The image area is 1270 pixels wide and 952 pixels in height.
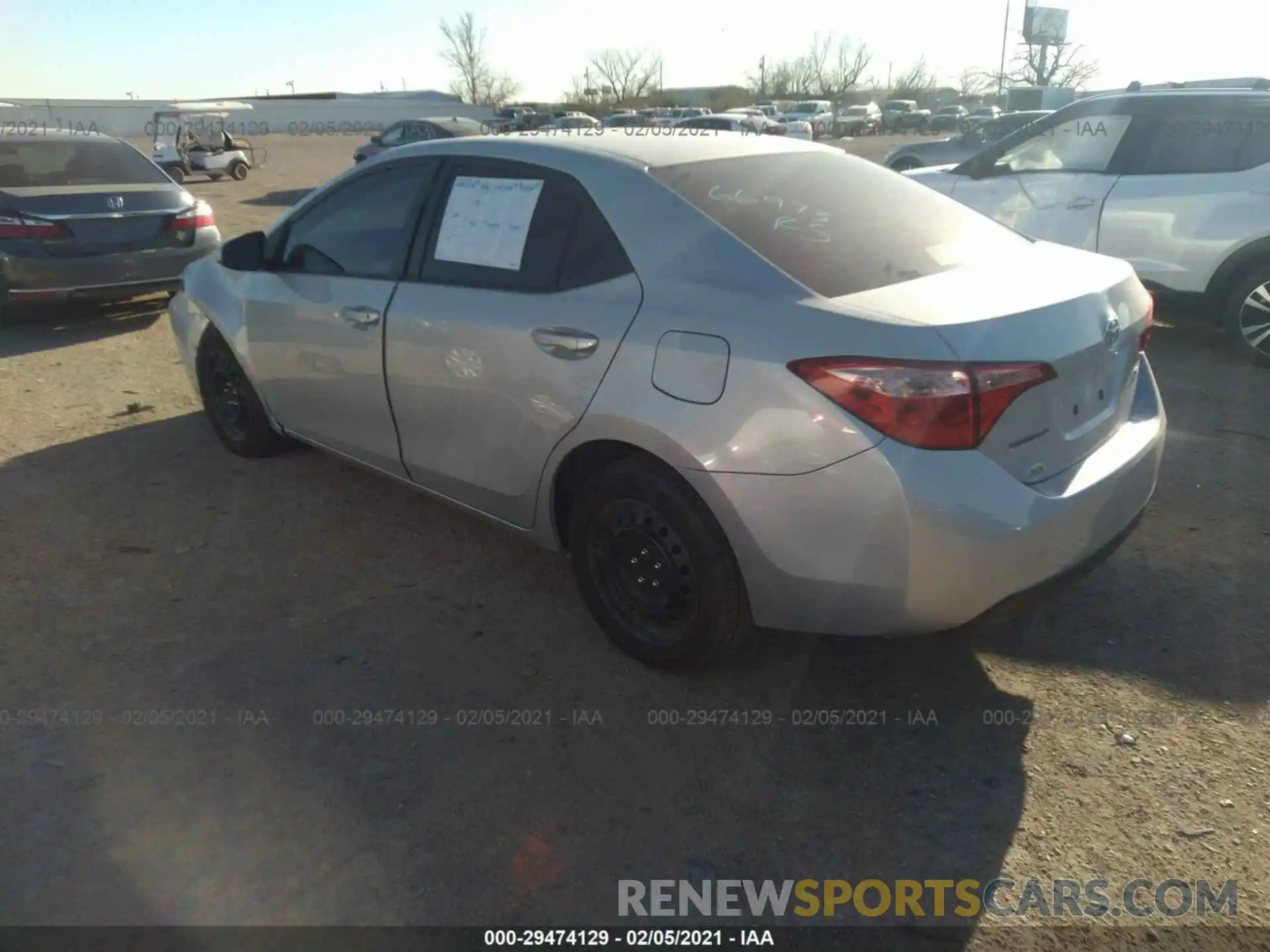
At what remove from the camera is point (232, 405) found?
469cm

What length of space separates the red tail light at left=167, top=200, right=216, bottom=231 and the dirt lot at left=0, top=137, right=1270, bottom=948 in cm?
415

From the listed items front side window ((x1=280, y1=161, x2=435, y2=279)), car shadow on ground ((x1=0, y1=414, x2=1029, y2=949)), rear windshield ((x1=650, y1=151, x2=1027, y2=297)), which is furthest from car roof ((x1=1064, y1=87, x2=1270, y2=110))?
front side window ((x1=280, y1=161, x2=435, y2=279))

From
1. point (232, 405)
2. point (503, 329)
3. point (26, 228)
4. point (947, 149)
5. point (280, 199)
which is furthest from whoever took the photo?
point (280, 199)

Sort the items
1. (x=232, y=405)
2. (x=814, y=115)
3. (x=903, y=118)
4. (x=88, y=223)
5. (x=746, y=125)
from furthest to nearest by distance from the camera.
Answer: (x=903, y=118) → (x=814, y=115) → (x=746, y=125) → (x=88, y=223) → (x=232, y=405)

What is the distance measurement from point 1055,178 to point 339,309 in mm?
5126

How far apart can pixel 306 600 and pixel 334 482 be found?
46.1 inches

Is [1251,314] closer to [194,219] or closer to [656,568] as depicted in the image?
[656,568]

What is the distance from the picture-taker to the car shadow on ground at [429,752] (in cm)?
225

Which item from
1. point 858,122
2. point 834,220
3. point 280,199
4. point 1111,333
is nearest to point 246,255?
point 834,220

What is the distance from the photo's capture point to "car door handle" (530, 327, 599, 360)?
9.21ft

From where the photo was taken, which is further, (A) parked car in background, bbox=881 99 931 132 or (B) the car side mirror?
(A) parked car in background, bbox=881 99 931 132

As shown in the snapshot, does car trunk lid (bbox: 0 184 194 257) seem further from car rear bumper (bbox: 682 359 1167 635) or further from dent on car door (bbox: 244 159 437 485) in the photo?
car rear bumper (bbox: 682 359 1167 635)

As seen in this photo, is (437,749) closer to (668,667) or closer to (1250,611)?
(668,667)

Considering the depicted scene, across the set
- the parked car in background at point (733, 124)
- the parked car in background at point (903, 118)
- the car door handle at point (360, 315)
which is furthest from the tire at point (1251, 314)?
the parked car in background at point (903, 118)
